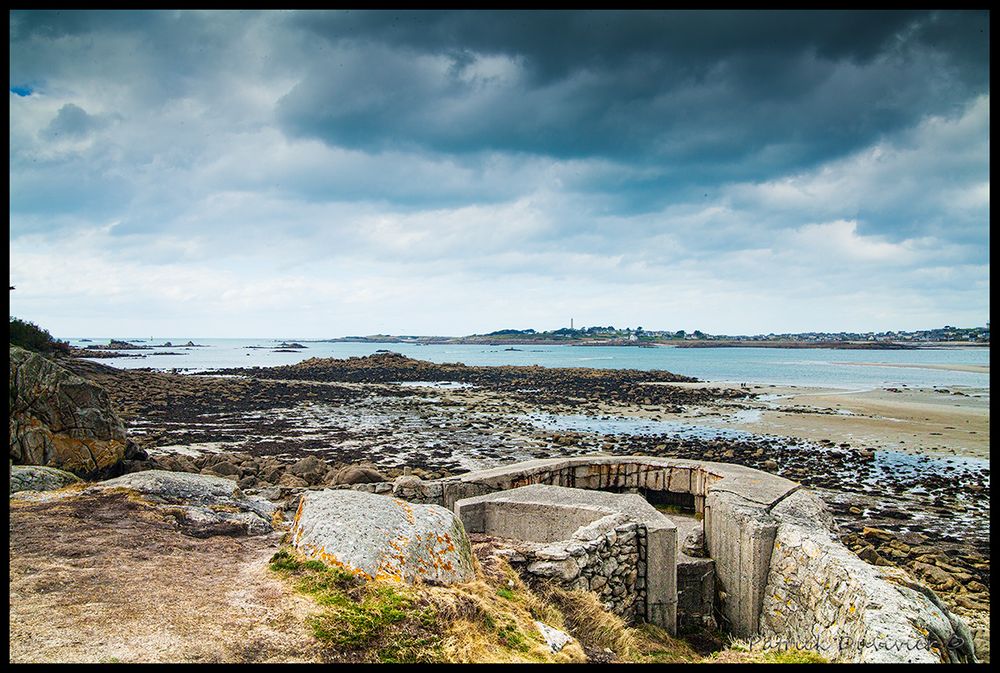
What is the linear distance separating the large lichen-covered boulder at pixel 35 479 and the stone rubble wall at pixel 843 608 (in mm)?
9339

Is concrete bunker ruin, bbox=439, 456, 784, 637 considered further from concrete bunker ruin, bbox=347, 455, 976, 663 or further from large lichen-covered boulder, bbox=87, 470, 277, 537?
large lichen-covered boulder, bbox=87, 470, 277, 537

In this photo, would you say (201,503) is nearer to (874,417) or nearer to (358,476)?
(358,476)

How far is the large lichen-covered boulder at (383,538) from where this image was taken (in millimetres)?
4992

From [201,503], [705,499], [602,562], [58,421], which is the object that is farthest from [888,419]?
[58,421]

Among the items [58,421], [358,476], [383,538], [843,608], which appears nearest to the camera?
[383,538]

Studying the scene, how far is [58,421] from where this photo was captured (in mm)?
11938

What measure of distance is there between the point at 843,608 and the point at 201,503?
7.75 m

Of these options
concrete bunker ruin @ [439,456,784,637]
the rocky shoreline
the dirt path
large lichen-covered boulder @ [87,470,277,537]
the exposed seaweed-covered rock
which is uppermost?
the dirt path

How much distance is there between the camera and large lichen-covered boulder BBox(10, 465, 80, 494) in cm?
790

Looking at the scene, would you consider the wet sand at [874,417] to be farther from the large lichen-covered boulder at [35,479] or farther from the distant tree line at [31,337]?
the distant tree line at [31,337]

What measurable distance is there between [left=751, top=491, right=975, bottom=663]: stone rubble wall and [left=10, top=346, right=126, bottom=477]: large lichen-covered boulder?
12.7 metres

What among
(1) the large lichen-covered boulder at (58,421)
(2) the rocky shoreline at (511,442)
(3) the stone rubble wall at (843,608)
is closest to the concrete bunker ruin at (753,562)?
(3) the stone rubble wall at (843,608)

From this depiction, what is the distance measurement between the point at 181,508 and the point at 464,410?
88.8 feet

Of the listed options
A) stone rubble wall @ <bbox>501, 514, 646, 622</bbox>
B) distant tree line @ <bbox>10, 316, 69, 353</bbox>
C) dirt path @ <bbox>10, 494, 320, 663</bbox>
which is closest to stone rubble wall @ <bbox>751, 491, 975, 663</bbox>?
stone rubble wall @ <bbox>501, 514, 646, 622</bbox>
